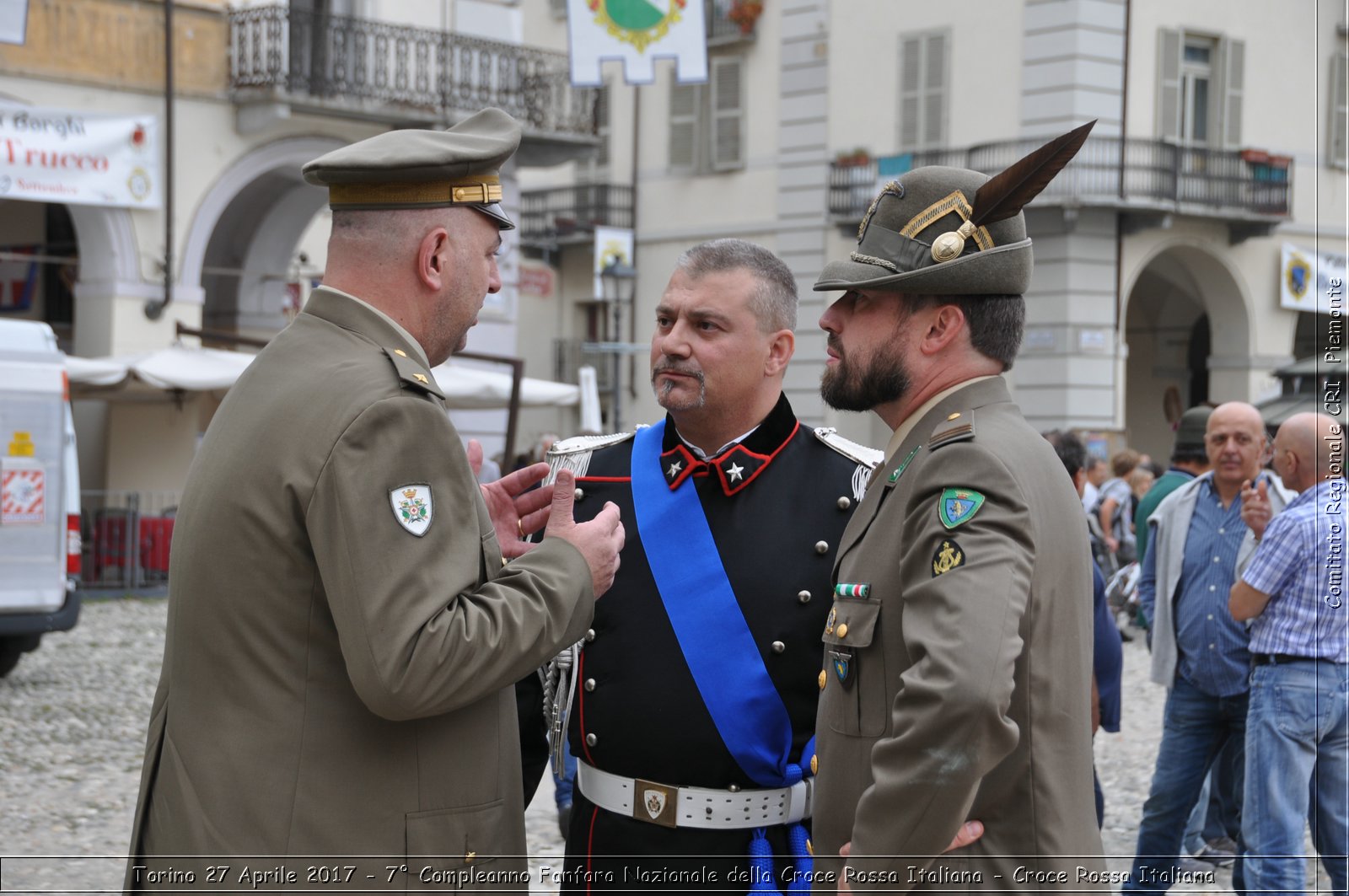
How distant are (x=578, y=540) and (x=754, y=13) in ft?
85.0

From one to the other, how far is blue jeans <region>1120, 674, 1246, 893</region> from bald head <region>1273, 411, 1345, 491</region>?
3.40ft

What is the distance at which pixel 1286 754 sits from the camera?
5.63 m

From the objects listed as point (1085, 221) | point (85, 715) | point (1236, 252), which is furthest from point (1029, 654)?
point (1236, 252)

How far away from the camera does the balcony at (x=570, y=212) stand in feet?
97.0

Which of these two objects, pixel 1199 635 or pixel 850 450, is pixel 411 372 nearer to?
pixel 850 450

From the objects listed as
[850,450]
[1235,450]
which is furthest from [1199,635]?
[850,450]

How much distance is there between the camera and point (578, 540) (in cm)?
276

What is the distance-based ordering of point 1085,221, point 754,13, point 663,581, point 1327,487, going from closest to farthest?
point 663,581, point 1327,487, point 1085,221, point 754,13

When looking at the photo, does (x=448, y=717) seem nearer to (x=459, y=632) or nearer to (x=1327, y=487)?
(x=459, y=632)

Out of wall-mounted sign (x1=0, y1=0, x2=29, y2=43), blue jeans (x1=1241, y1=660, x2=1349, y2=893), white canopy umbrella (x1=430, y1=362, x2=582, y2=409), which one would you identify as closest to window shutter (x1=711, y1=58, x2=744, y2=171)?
white canopy umbrella (x1=430, y1=362, x2=582, y2=409)

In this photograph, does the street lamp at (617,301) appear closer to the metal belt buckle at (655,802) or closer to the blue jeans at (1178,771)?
the blue jeans at (1178,771)

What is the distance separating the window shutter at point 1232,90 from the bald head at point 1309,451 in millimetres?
20566

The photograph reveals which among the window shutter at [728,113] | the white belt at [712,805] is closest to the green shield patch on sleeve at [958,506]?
the white belt at [712,805]

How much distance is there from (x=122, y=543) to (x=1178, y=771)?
14.0 meters
